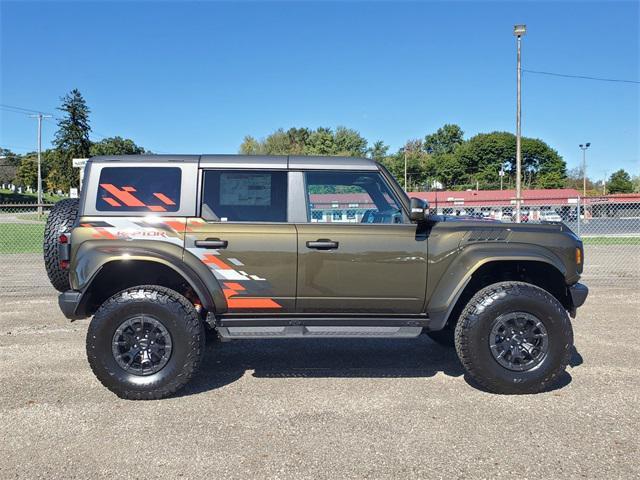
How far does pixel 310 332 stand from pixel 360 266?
2.30 feet

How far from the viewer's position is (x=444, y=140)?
126 m

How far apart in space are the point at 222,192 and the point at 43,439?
87.5 inches

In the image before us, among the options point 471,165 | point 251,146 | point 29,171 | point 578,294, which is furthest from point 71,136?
point 471,165

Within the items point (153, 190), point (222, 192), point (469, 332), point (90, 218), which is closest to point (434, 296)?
point (469, 332)

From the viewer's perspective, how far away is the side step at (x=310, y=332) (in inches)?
158

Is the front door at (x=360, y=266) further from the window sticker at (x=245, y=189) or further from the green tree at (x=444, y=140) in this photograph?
the green tree at (x=444, y=140)

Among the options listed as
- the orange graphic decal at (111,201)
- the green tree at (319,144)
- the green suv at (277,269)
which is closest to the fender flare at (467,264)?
the green suv at (277,269)

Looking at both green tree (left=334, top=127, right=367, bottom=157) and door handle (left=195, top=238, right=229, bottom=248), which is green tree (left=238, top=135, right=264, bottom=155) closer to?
green tree (left=334, top=127, right=367, bottom=157)

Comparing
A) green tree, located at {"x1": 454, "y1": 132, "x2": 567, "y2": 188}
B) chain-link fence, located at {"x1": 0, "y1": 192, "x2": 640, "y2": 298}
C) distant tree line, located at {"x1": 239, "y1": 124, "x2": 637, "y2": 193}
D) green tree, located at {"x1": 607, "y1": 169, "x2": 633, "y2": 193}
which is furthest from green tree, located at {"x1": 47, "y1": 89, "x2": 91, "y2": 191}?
green tree, located at {"x1": 607, "y1": 169, "x2": 633, "y2": 193}

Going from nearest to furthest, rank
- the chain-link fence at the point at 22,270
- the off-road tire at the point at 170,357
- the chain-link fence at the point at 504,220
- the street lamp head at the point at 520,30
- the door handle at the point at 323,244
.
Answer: the off-road tire at the point at 170,357 < the door handle at the point at 323,244 < the chain-link fence at the point at 504,220 < the chain-link fence at the point at 22,270 < the street lamp head at the point at 520,30

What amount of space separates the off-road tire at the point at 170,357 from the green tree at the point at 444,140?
126 m

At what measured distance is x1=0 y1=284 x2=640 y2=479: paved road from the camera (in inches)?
113

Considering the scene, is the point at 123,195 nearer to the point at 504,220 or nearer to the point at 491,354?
the point at 491,354

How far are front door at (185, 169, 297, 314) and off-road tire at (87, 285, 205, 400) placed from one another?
17.0 inches
